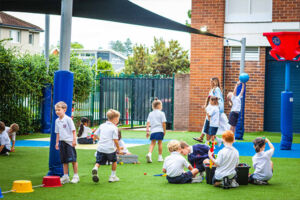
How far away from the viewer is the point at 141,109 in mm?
23609

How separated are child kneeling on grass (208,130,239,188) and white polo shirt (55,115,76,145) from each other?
100 inches

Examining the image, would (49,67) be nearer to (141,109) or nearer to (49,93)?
(49,93)

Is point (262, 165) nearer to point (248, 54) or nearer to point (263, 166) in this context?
point (263, 166)

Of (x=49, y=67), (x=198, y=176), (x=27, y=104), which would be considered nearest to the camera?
(x=198, y=176)

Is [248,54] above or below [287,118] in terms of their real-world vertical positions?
above

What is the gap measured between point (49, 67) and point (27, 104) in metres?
2.34

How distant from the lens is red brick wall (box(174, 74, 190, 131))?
888 inches

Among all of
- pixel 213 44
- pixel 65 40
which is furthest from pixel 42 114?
pixel 65 40

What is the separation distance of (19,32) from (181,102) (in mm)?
43907

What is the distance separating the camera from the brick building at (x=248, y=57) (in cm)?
2120

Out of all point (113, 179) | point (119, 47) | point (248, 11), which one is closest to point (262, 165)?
point (113, 179)

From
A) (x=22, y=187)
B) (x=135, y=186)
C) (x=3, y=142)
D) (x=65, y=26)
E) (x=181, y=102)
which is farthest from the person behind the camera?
(x=181, y=102)

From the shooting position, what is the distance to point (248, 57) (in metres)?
21.7

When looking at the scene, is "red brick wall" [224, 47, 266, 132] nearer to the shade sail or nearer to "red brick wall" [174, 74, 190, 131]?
"red brick wall" [174, 74, 190, 131]
